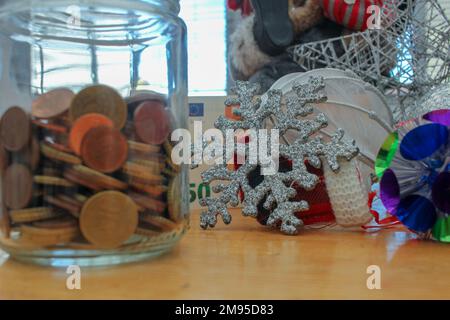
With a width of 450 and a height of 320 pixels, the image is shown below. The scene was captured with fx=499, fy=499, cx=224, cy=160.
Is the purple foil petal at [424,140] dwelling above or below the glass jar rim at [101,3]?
below

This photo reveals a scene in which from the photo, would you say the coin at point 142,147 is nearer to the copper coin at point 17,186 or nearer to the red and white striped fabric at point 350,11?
the copper coin at point 17,186

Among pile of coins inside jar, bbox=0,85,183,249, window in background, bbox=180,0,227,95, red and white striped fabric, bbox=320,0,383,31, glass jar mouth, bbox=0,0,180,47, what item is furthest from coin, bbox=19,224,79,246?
window in background, bbox=180,0,227,95

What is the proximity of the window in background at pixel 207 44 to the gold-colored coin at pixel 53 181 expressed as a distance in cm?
120

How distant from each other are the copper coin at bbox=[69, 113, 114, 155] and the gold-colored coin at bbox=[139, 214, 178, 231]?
7 centimetres

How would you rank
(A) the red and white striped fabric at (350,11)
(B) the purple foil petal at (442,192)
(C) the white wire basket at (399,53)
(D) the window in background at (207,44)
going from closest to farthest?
(B) the purple foil petal at (442,192), (C) the white wire basket at (399,53), (A) the red and white striped fabric at (350,11), (D) the window in background at (207,44)

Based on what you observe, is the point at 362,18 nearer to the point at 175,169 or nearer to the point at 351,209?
the point at 351,209

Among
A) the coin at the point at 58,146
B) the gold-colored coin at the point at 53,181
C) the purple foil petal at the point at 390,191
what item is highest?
the coin at the point at 58,146

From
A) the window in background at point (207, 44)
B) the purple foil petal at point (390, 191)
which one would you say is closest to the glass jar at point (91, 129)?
the purple foil petal at point (390, 191)

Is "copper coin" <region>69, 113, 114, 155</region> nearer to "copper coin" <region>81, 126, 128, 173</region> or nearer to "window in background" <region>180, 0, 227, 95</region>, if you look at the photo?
"copper coin" <region>81, 126, 128, 173</region>

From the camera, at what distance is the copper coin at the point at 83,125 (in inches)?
13.7

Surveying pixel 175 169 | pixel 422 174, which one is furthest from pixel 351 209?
pixel 175 169

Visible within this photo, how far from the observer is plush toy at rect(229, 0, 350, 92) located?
2.66ft

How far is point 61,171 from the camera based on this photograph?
0.35 m

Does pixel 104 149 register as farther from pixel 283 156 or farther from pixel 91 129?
pixel 283 156
